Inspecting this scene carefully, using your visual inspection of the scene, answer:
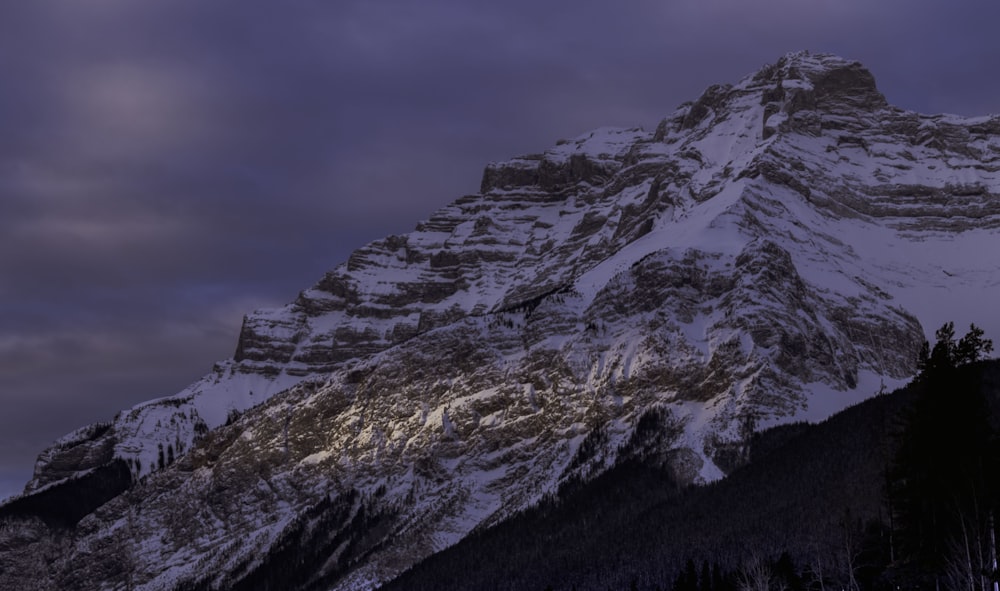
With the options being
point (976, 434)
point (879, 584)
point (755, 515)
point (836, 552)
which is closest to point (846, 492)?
point (755, 515)

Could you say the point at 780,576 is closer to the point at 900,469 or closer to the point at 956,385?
the point at 900,469

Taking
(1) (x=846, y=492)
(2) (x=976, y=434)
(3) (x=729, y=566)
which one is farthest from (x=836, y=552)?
(2) (x=976, y=434)

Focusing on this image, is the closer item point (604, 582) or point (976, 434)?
point (976, 434)

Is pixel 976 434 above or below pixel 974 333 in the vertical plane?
below

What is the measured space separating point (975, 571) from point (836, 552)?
212ft

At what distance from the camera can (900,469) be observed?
12150 centimetres

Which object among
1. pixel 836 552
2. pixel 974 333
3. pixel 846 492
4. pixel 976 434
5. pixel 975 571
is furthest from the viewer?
pixel 846 492

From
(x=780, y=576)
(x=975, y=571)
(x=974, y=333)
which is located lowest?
(x=975, y=571)

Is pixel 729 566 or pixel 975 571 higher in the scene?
pixel 729 566

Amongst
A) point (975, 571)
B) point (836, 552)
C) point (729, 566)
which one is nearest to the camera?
point (975, 571)

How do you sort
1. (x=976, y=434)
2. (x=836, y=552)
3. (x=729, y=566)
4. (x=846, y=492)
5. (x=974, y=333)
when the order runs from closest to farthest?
(x=976, y=434) < (x=974, y=333) < (x=836, y=552) < (x=729, y=566) < (x=846, y=492)

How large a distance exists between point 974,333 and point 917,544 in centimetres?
1673

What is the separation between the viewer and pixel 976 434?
111 m

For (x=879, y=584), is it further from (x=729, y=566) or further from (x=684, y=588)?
(x=729, y=566)
